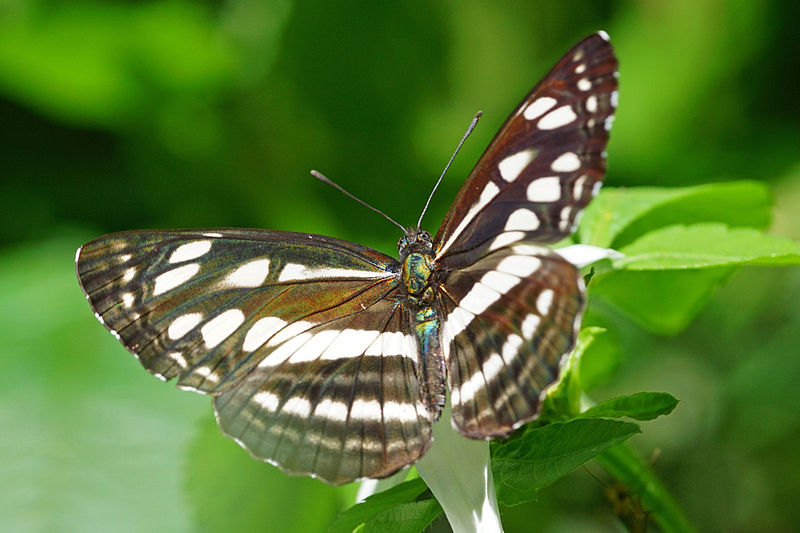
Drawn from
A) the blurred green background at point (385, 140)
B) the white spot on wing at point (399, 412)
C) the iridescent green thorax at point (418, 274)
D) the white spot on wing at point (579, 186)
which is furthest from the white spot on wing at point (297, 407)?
the blurred green background at point (385, 140)

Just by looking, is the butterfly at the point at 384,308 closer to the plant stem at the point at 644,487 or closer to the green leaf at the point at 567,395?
the green leaf at the point at 567,395

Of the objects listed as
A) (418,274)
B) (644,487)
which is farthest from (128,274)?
(644,487)

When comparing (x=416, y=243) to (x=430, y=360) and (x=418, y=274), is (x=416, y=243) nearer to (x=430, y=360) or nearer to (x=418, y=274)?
(x=418, y=274)

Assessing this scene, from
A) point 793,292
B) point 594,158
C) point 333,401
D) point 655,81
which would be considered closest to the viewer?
point 594,158

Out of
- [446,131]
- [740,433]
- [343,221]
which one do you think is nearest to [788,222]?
[740,433]

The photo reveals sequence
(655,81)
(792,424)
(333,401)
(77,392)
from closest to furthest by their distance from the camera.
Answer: (333,401)
(77,392)
(792,424)
(655,81)

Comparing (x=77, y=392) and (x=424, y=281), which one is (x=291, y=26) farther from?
(x=424, y=281)
